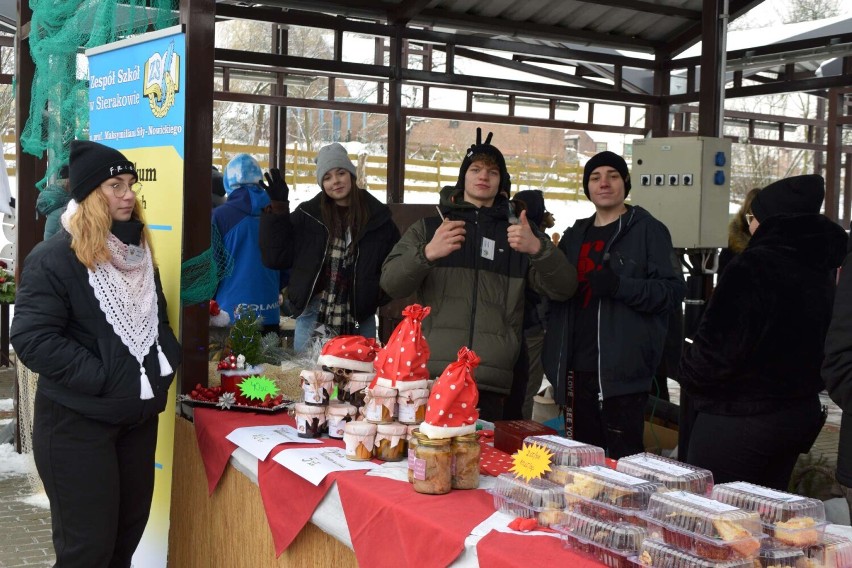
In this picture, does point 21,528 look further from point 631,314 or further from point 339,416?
point 631,314

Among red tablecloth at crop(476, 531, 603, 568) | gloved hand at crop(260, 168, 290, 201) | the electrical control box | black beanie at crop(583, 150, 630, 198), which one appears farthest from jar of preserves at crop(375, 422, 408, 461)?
the electrical control box

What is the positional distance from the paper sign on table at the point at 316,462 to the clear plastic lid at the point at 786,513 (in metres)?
1.00

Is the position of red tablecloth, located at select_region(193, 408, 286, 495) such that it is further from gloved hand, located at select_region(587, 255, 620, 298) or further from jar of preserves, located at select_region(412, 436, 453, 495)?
gloved hand, located at select_region(587, 255, 620, 298)

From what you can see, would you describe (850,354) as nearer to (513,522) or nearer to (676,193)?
(513,522)

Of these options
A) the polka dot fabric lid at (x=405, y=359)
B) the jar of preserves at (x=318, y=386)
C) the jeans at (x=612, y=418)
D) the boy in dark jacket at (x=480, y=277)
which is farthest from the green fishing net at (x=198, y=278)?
the jeans at (x=612, y=418)

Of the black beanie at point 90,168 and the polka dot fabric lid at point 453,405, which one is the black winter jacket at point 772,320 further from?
the black beanie at point 90,168

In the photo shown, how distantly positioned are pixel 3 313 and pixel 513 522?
743cm

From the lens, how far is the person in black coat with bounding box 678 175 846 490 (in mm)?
2615

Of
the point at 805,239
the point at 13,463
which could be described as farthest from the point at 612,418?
the point at 13,463

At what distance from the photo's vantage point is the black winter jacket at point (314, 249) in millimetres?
4051

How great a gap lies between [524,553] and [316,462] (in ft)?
2.79

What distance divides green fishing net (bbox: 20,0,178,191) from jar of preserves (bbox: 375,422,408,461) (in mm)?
2153

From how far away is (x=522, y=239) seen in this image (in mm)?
2959

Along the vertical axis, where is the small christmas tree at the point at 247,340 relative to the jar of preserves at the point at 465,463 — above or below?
above
